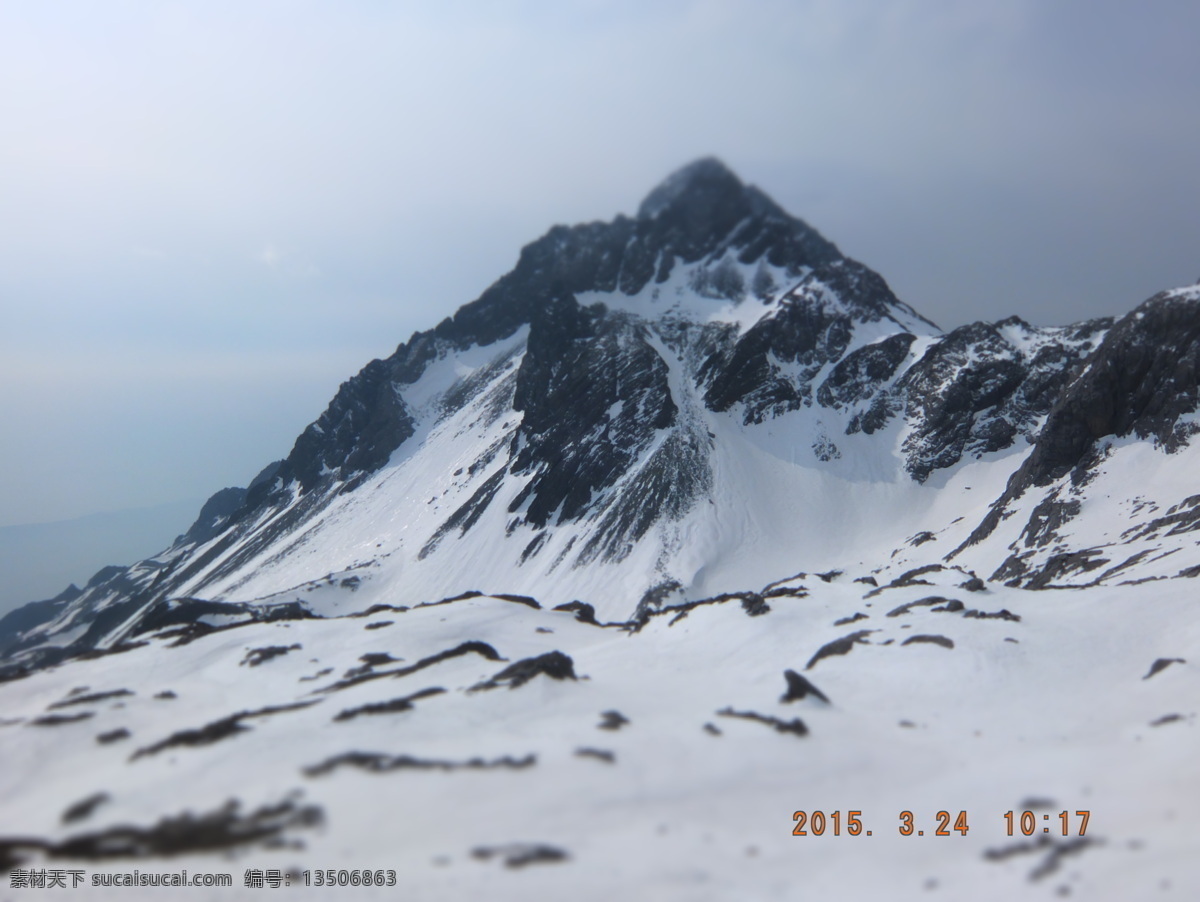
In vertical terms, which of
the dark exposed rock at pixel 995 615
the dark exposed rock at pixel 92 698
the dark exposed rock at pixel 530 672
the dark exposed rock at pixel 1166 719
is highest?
the dark exposed rock at pixel 92 698

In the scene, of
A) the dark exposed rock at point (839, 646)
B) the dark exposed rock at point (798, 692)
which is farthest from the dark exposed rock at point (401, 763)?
the dark exposed rock at point (839, 646)

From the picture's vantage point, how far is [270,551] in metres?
163

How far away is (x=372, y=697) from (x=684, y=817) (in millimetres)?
16455

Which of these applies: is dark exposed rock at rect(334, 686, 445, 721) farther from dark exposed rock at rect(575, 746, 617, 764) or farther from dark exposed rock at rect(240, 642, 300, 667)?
dark exposed rock at rect(240, 642, 300, 667)

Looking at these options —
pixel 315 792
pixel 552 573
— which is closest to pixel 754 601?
pixel 315 792

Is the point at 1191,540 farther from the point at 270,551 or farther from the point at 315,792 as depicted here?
the point at 270,551

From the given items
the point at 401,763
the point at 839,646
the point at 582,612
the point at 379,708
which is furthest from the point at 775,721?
the point at 582,612

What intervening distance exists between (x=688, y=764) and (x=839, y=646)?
62.5 ft

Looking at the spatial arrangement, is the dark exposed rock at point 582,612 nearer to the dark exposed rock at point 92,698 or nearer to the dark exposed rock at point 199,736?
the dark exposed rock at point 92,698

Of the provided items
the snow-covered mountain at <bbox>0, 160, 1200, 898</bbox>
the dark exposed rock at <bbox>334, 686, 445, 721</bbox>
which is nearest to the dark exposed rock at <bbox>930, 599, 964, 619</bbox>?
the snow-covered mountain at <bbox>0, 160, 1200, 898</bbox>

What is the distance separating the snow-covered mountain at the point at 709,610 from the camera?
19.2 meters

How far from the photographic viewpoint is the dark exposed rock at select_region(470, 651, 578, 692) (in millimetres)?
29984
